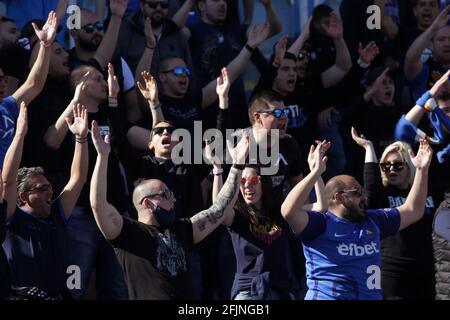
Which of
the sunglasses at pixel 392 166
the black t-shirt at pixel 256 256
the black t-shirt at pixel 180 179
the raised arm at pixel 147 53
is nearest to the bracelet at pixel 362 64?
the sunglasses at pixel 392 166

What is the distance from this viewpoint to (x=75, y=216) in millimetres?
9406

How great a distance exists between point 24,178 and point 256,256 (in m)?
1.96

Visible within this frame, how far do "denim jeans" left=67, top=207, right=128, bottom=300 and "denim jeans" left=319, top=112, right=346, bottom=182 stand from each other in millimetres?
2564

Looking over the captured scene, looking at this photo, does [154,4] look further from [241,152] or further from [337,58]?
[241,152]

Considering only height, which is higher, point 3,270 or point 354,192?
point 354,192

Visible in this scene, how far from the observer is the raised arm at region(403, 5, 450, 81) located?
11398mm

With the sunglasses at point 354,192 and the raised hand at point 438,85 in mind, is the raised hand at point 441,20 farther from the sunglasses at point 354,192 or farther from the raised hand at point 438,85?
the sunglasses at point 354,192

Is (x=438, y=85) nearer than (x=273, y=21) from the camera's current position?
Yes

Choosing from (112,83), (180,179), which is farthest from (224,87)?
(112,83)

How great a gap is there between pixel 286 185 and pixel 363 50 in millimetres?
1918

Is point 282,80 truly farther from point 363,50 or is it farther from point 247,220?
point 247,220

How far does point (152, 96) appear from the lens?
985cm

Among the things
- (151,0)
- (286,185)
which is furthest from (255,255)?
(151,0)

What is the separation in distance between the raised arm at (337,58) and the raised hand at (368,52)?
14 centimetres
